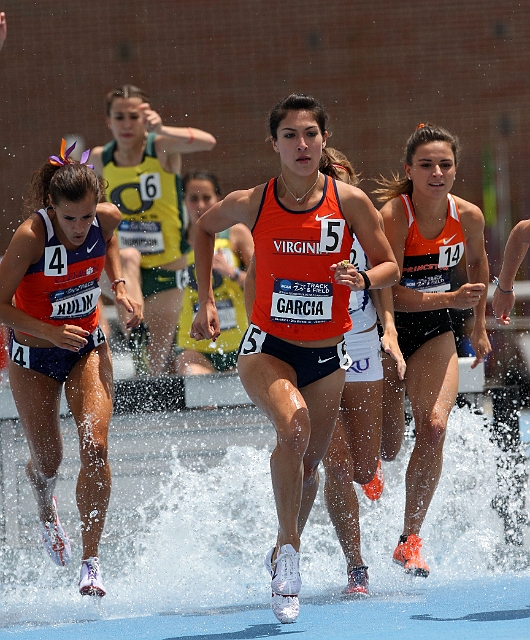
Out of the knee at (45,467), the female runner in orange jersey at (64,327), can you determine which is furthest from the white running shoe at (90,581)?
the knee at (45,467)

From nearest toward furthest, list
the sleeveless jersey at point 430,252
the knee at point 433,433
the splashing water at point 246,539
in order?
the knee at point 433,433
the sleeveless jersey at point 430,252
the splashing water at point 246,539

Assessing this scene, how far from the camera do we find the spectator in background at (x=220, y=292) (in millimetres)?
6918

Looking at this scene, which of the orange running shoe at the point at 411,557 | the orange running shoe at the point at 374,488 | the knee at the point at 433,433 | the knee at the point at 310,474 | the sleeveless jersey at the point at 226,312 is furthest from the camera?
the sleeveless jersey at the point at 226,312

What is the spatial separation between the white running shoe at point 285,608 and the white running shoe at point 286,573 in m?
0.02

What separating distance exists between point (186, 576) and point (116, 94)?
326 cm

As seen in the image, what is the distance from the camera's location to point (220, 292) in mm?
6977

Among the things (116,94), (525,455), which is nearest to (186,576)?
(525,455)

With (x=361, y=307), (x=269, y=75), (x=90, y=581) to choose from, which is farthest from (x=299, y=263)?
(x=269, y=75)

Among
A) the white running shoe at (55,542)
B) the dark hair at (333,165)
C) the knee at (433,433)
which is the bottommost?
the white running shoe at (55,542)

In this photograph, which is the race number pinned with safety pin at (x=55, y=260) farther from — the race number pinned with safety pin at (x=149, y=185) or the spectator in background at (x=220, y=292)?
the race number pinned with safety pin at (x=149, y=185)

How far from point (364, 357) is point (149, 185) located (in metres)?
2.76

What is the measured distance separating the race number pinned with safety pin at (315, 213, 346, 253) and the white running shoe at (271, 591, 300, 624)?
4.43ft

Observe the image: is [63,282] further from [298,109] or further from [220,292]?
[220,292]

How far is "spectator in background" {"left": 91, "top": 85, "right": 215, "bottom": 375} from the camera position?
7.15 meters
